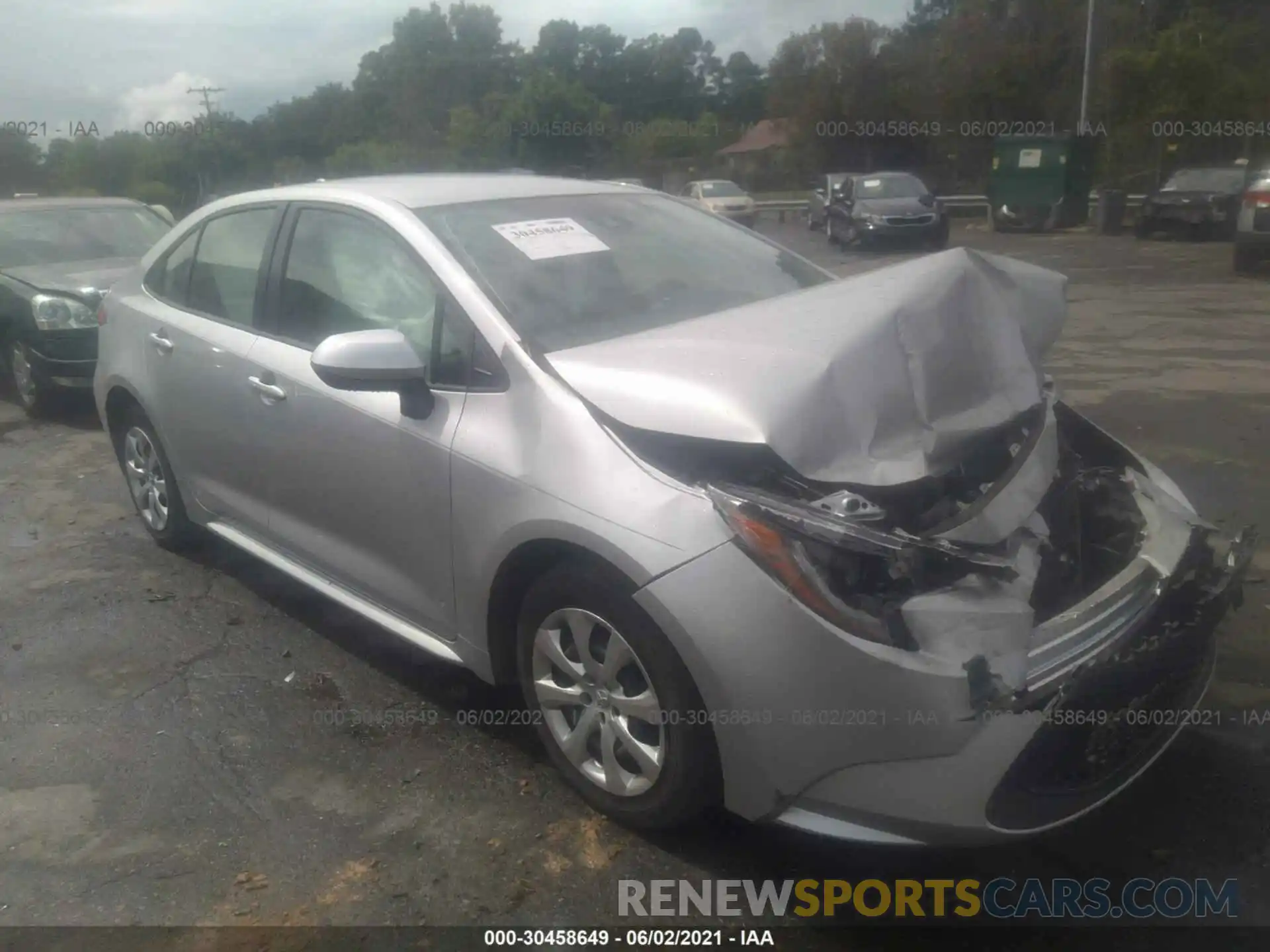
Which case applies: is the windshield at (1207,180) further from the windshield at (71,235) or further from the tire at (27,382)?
the tire at (27,382)

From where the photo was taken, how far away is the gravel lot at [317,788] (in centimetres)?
278

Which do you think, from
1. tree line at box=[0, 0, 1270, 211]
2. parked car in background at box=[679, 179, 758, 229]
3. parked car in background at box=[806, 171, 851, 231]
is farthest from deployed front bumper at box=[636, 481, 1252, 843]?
parked car in background at box=[679, 179, 758, 229]

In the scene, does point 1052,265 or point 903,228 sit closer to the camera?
point 1052,265

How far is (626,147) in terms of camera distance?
3909cm

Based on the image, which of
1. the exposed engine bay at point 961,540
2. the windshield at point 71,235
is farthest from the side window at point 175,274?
the windshield at point 71,235

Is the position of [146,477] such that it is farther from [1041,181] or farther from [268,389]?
[1041,181]

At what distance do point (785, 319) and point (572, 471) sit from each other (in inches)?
33.3

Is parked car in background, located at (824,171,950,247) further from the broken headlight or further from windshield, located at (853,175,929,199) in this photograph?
the broken headlight

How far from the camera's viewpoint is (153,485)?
4996mm

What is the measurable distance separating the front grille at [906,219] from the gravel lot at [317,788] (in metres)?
16.5

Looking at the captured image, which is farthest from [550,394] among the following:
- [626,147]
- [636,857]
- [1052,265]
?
[626,147]

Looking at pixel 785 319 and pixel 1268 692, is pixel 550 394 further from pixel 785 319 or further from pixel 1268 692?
pixel 1268 692

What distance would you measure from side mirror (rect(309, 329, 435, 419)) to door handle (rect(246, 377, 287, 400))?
2.17 feet

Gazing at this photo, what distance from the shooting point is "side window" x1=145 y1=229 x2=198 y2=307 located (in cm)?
461
